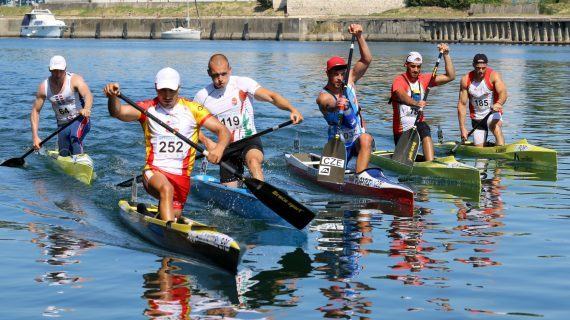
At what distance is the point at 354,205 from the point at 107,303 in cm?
639

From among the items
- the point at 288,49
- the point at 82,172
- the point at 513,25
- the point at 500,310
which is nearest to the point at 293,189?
the point at 82,172

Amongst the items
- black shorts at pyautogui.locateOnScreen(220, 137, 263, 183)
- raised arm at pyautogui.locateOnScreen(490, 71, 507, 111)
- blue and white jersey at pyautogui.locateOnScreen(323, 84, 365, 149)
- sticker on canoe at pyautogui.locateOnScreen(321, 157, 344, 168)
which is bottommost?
sticker on canoe at pyautogui.locateOnScreen(321, 157, 344, 168)

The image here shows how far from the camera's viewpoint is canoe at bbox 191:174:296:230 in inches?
555

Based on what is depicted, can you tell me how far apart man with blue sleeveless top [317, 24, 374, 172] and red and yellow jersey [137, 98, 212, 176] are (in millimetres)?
3586

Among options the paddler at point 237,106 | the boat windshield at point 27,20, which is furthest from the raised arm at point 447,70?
the boat windshield at point 27,20

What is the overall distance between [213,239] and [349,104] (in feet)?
17.5

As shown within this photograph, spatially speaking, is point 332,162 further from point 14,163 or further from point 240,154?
point 14,163

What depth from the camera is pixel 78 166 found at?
58.9ft

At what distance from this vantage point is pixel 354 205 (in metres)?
15.8

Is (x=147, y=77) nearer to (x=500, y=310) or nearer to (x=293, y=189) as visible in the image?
(x=293, y=189)

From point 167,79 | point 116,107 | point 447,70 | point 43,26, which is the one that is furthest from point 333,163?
point 43,26

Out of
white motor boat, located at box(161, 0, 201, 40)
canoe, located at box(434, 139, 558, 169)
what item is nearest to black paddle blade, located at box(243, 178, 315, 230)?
canoe, located at box(434, 139, 558, 169)

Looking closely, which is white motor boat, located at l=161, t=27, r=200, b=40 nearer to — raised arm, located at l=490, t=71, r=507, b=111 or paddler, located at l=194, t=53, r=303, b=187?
raised arm, located at l=490, t=71, r=507, b=111

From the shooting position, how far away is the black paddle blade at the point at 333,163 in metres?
15.6
